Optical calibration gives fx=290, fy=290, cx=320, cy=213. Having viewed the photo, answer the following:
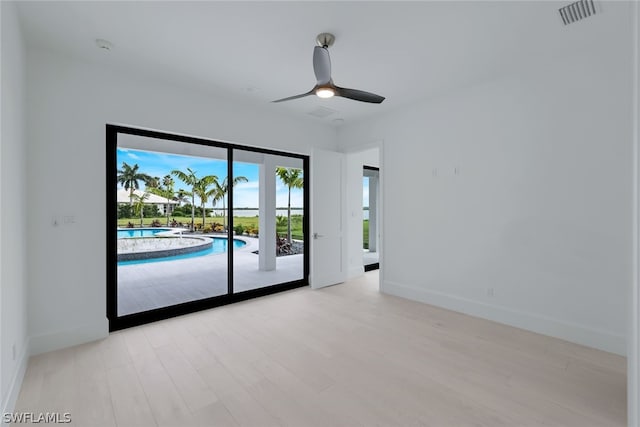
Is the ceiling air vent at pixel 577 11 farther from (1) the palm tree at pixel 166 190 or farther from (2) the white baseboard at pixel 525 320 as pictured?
(1) the palm tree at pixel 166 190

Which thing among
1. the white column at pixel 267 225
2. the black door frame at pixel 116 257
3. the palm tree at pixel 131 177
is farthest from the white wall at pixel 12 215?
the white column at pixel 267 225

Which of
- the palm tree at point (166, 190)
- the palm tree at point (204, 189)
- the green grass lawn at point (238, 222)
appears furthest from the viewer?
the palm tree at point (204, 189)

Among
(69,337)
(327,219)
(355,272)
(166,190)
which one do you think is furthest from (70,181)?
(355,272)

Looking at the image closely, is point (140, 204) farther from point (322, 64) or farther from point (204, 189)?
point (322, 64)

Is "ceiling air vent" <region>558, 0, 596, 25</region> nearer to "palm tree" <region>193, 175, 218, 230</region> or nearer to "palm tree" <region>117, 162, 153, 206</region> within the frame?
"palm tree" <region>117, 162, 153, 206</region>

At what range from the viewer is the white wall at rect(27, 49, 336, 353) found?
2.70 meters

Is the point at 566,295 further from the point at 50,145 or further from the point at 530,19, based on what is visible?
the point at 50,145

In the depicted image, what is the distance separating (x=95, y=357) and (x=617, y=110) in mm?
5230

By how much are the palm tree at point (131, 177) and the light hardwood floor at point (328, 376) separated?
6.24 ft

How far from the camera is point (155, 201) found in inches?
186

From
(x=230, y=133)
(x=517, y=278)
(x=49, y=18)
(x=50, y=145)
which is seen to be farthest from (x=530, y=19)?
(x=50, y=145)

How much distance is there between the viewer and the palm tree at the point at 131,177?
12.9 feet

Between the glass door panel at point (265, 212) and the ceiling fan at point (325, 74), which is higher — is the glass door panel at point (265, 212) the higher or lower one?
the lower one

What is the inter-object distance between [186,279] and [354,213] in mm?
3380
